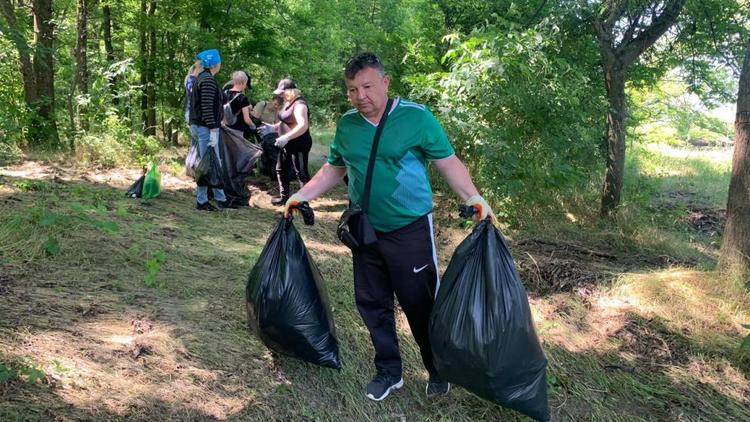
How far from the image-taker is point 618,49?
6754 mm

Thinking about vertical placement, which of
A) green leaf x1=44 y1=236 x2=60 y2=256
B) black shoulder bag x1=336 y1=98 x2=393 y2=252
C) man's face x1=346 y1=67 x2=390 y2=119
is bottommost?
A: green leaf x1=44 y1=236 x2=60 y2=256

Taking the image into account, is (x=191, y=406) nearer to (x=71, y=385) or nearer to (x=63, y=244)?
(x=71, y=385)

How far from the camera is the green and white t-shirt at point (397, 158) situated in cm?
223

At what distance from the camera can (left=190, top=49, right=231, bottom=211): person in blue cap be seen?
5.36m

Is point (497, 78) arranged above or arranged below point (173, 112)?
above

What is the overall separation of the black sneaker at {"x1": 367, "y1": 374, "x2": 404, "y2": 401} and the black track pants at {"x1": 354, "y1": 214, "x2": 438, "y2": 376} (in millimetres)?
31


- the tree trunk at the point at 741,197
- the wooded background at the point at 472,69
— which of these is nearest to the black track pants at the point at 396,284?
the tree trunk at the point at 741,197

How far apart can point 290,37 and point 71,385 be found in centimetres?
894

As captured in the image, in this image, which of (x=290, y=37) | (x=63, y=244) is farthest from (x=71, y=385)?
(x=290, y=37)

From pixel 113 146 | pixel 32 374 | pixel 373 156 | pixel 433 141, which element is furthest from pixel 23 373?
pixel 113 146

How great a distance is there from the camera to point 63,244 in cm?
373

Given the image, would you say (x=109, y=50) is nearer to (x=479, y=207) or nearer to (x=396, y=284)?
(x=396, y=284)

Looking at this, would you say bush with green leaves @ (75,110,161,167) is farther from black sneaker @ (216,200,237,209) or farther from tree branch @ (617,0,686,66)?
tree branch @ (617,0,686,66)

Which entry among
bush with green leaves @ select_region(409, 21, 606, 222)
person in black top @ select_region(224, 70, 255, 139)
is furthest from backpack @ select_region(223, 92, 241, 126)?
bush with green leaves @ select_region(409, 21, 606, 222)
